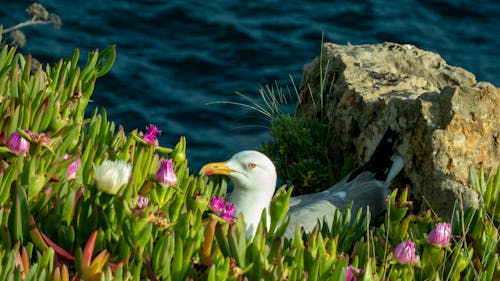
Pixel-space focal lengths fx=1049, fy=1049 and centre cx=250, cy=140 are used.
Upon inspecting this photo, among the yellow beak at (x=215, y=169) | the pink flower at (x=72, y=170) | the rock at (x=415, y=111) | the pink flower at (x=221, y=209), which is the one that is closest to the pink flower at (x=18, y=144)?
the pink flower at (x=72, y=170)

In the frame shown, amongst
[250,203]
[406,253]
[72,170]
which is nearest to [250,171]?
[250,203]

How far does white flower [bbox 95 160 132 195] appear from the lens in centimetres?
303

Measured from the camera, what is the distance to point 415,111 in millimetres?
5117

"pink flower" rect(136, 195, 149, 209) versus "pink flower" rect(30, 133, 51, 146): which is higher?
"pink flower" rect(30, 133, 51, 146)

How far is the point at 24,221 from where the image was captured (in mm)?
3145

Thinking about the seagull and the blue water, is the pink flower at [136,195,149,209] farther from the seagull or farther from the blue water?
the blue water

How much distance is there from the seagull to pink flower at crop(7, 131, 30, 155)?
0.89m

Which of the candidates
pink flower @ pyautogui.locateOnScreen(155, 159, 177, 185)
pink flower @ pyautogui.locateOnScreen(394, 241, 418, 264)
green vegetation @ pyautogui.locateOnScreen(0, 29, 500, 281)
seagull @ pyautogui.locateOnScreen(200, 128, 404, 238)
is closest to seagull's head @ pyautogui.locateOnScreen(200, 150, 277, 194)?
seagull @ pyautogui.locateOnScreen(200, 128, 404, 238)

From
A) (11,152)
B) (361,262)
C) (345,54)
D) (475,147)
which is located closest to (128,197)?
(11,152)

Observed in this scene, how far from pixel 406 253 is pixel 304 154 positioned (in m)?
2.73

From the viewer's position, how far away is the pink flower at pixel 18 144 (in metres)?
3.42

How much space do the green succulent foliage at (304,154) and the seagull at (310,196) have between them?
1.09ft

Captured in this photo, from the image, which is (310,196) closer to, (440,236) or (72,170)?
(440,236)

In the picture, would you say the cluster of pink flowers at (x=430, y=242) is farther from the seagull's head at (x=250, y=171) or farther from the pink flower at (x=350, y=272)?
the seagull's head at (x=250, y=171)
